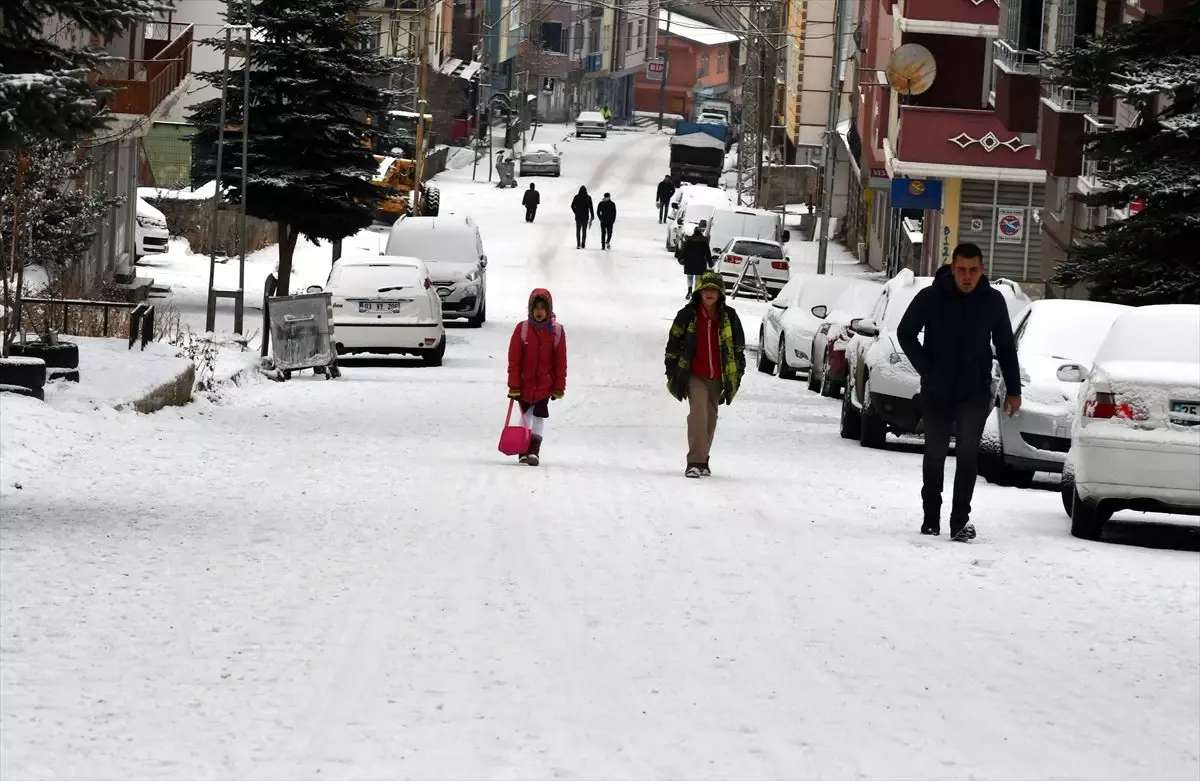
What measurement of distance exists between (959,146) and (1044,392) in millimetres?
29381

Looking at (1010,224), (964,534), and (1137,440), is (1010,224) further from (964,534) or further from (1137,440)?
(964,534)

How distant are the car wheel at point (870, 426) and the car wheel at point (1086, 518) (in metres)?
6.83

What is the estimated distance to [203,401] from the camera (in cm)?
2339

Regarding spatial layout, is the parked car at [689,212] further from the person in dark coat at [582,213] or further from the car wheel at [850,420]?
the car wheel at [850,420]

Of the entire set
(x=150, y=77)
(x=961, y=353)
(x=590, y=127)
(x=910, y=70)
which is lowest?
(x=961, y=353)

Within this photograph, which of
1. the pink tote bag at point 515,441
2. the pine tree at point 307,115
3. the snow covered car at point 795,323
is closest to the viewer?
the pink tote bag at point 515,441

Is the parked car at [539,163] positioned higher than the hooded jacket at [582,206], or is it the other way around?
the parked car at [539,163]

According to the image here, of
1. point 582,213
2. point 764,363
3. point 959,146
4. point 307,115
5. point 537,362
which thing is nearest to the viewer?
point 537,362

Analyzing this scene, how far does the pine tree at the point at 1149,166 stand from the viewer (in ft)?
70.8

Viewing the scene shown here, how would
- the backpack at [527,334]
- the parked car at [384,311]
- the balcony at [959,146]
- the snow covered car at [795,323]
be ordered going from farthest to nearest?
the balcony at [959,146] < the snow covered car at [795,323] < the parked car at [384,311] < the backpack at [527,334]

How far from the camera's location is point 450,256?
4103 cm

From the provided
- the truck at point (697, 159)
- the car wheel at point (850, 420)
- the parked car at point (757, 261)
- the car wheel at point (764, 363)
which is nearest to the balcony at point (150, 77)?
the car wheel at point (764, 363)

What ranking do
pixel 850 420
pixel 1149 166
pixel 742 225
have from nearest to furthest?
pixel 1149 166 < pixel 850 420 < pixel 742 225

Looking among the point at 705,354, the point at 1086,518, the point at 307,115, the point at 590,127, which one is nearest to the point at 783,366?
the point at 307,115
